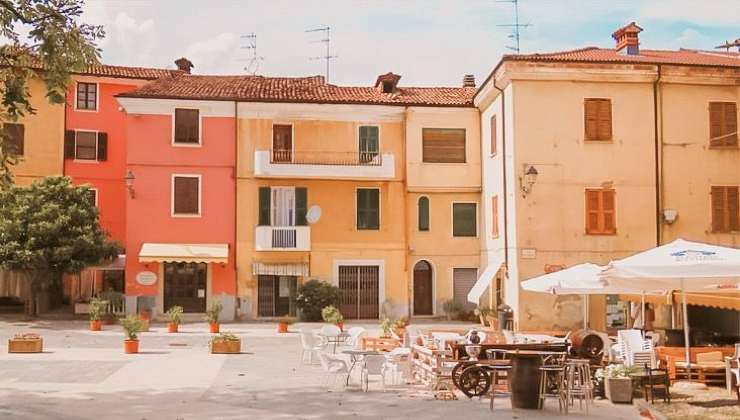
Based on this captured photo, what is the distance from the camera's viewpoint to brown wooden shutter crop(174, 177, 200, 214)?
1240 inches

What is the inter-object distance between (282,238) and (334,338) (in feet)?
36.0

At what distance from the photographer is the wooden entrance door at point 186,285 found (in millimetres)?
31281

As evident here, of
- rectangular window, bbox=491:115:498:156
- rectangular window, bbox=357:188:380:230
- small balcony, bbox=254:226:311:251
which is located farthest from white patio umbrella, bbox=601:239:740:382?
rectangular window, bbox=357:188:380:230

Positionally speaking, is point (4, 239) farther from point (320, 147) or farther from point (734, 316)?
point (734, 316)

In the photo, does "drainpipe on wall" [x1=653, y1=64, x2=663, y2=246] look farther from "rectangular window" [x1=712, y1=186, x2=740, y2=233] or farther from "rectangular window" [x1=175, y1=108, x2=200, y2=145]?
"rectangular window" [x1=175, y1=108, x2=200, y2=145]

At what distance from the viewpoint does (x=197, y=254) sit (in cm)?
3055

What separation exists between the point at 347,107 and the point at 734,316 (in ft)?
53.1

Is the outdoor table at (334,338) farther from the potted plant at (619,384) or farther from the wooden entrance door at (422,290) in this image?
the wooden entrance door at (422,290)

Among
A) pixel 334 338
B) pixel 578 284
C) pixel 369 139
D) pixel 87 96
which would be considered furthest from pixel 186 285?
pixel 578 284

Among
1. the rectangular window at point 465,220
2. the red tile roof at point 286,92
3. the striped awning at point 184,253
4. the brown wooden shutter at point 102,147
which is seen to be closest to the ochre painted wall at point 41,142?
the brown wooden shutter at point 102,147

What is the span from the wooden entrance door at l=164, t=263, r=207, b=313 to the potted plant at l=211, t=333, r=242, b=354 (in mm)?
11516

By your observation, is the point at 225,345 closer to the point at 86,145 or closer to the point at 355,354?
the point at 355,354

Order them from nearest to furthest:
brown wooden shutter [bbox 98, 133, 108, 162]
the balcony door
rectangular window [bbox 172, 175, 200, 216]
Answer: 1. rectangular window [bbox 172, 175, 200, 216]
2. the balcony door
3. brown wooden shutter [bbox 98, 133, 108, 162]

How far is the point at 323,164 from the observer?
3128cm
